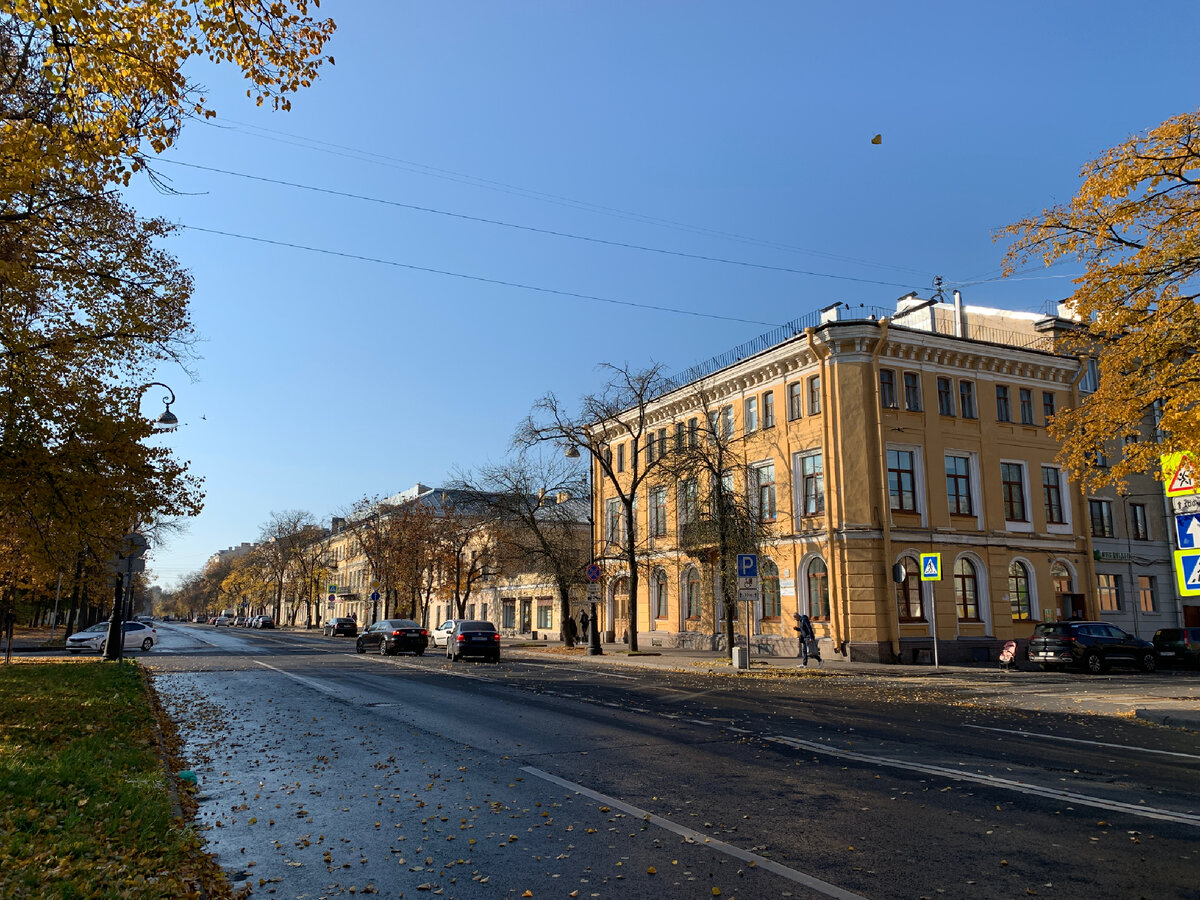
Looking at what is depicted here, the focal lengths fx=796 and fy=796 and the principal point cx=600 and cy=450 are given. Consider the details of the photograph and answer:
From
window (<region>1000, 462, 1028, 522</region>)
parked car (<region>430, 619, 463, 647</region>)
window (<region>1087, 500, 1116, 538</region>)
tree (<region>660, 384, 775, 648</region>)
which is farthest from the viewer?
window (<region>1087, 500, 1116, 538</region>)

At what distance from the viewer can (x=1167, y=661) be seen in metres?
29.5

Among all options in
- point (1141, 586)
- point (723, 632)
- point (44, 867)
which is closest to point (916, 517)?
point (723, 632)

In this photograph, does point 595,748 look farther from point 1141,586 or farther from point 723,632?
point 1141,586

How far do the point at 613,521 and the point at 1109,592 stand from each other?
23739 mm

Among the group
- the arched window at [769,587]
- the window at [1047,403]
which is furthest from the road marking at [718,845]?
the window at [1047,403]

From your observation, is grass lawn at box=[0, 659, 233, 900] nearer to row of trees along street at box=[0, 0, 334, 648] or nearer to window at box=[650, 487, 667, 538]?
row of trees along street at box=[0, 0, 334, 648]

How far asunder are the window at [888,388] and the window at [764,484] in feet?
17.4

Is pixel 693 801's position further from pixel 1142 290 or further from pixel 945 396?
pixel 945 396

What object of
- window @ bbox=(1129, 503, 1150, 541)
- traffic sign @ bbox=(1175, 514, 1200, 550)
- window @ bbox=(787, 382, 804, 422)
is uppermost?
window @ bbox=(787, 382, 804, 422)

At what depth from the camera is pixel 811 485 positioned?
31.7 meters

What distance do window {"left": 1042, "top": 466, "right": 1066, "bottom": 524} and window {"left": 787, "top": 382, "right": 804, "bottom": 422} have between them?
447 inches

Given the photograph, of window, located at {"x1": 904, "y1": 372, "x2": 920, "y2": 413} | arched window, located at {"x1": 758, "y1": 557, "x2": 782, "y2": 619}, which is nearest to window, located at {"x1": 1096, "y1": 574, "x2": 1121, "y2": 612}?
window, located at {"x1": 904, "y1": 372, "x2": 920, "y2": 413}

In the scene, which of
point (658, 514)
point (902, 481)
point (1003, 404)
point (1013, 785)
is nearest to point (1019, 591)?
point (902, 481)

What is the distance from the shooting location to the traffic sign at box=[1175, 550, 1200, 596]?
14883mm
